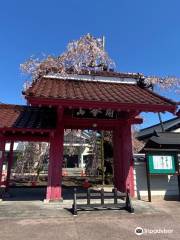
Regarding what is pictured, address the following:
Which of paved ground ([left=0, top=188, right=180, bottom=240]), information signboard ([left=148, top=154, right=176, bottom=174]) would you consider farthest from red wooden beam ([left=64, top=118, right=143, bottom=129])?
paved ground ([left=0, top=188, right=180, bottom=240])

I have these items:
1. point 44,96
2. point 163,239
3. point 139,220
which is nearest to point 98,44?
point 44,96

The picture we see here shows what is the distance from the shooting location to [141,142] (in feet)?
86.3

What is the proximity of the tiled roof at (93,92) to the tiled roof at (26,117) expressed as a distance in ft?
4.66

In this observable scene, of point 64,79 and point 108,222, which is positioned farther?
point 64,79

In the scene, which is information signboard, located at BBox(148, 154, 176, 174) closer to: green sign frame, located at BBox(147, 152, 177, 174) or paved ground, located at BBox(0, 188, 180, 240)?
green sign frame, located at BBox(147, 152, 177, 174)

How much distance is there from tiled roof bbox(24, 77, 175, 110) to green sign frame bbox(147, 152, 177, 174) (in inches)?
91.7

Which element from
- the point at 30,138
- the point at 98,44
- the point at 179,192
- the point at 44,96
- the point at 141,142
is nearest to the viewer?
the point at 44,96

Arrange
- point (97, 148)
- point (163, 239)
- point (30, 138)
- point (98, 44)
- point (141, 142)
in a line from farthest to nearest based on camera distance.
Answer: point (141, 142)
point (97, 148)
point (98, 44)
point (30, 138)
point (163, 239)

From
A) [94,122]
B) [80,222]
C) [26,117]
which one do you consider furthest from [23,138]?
[80,222]

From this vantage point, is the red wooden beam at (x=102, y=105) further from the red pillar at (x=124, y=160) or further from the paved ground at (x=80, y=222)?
the paved ground at (x=80, y=222)

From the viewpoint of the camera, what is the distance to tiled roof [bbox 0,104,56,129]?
1031 cm

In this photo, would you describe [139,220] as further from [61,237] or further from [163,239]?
[61,237]

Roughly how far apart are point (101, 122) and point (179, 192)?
4474mm

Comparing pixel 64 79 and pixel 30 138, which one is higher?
pixel 64 79
